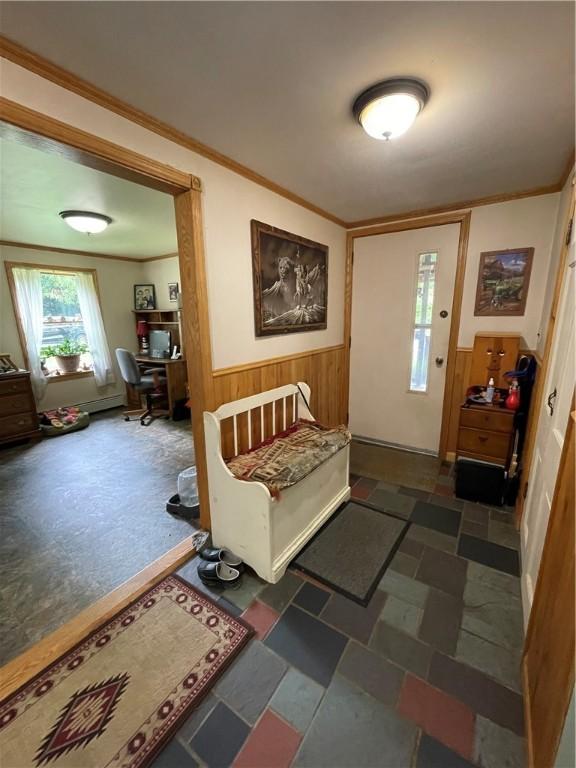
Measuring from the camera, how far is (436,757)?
0.99 metres

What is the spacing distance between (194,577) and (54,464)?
89.2 inches

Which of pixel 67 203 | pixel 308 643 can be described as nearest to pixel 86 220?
pixel 67 203

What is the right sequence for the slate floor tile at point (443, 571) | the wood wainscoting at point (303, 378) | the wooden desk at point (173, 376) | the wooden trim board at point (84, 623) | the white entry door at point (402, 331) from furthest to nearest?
the wooden desk at point (173, 376), the white entry door at point (402, 331), the wood wainscoting at point (303, 378), the slate floor tile at point (443, 571), the wooden trim board at point (84, 623)

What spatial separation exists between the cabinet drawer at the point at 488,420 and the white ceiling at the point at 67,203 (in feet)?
9.32

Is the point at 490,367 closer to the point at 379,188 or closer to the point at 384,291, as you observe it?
the point at 384,291

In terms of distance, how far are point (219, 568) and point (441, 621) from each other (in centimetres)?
109

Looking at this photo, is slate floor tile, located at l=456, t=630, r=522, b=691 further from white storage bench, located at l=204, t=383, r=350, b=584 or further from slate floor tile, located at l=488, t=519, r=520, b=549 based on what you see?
white storage bench, located at l=204, t=383, r=350, b=584

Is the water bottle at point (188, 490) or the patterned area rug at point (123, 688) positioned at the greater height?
the water bottle at point (188, 490)

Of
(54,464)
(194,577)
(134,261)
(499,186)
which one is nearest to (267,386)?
(194,577)

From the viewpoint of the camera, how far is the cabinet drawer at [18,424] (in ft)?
11.2

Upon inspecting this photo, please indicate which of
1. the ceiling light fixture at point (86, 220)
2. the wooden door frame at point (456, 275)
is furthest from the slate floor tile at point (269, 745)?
the ceiling light fixture at point (86, 220)

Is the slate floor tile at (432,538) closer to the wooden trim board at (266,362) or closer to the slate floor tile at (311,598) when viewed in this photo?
the slate floor tile at (311,598)

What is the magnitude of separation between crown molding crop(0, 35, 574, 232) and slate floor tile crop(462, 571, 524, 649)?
2.37 m

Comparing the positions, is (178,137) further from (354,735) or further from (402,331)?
(354,735)
